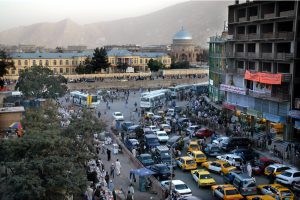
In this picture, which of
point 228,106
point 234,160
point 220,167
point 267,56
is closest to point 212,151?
point 234,160

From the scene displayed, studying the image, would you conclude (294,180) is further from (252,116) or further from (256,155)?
(252,116)

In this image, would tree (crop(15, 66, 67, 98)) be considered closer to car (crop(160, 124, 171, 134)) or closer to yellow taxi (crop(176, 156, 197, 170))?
car (crop(160, 124, 171, 134))

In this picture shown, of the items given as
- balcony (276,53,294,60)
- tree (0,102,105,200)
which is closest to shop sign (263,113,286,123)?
balcony (276,53,294,60)

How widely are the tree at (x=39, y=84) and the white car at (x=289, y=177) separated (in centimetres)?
3179

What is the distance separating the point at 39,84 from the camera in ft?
155

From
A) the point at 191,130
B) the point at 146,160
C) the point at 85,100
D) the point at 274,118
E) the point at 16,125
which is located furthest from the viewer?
the point at 85,100

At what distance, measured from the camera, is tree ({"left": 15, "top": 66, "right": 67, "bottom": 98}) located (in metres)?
46.5

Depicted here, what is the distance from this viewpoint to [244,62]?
41.5 metres

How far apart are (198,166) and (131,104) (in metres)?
34.0

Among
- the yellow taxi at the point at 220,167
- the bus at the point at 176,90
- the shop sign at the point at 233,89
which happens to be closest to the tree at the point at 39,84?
the bus at the point at 176,90

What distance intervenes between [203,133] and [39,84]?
21.5m

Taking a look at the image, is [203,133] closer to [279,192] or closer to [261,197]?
[279,192]

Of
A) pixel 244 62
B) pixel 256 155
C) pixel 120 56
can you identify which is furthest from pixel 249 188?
pixel 120 56

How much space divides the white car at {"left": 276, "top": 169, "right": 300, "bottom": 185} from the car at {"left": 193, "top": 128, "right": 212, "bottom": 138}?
1306 cm
